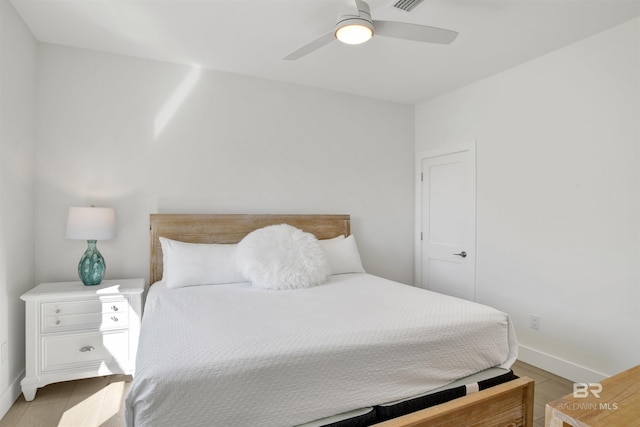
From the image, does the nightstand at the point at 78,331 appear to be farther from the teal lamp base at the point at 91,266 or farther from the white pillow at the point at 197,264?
the white pillow at the point at 197,264

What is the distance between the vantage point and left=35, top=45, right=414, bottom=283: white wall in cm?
280

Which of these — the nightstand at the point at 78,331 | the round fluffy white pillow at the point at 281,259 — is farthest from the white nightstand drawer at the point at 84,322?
the round fluffy white pillow at the point at 281,259

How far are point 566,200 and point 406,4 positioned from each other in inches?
75.7

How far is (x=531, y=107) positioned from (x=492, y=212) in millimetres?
958

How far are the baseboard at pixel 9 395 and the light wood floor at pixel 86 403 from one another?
3 centimetres

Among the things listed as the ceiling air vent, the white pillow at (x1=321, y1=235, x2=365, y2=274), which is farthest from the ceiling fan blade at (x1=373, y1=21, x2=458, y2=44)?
the white pillow at (x1=321, y1=235, x2=365, y2=274)

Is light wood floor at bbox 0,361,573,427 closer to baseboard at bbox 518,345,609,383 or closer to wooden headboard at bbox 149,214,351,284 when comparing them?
baseboard at bbox 518,345,609,383

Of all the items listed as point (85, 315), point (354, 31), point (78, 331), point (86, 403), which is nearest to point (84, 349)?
point (78, 331)

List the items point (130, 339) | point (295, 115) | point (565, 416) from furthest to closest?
point (295, 115), point (130, 339), point (565, 416)

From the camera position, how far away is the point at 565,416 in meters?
0.95

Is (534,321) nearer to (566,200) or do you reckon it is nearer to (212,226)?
(566,200)

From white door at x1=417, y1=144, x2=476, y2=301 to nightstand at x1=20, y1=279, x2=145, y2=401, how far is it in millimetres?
2946

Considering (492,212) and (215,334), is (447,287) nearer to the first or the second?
(492,212)

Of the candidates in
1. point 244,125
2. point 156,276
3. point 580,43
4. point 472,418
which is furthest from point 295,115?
point 472,418
